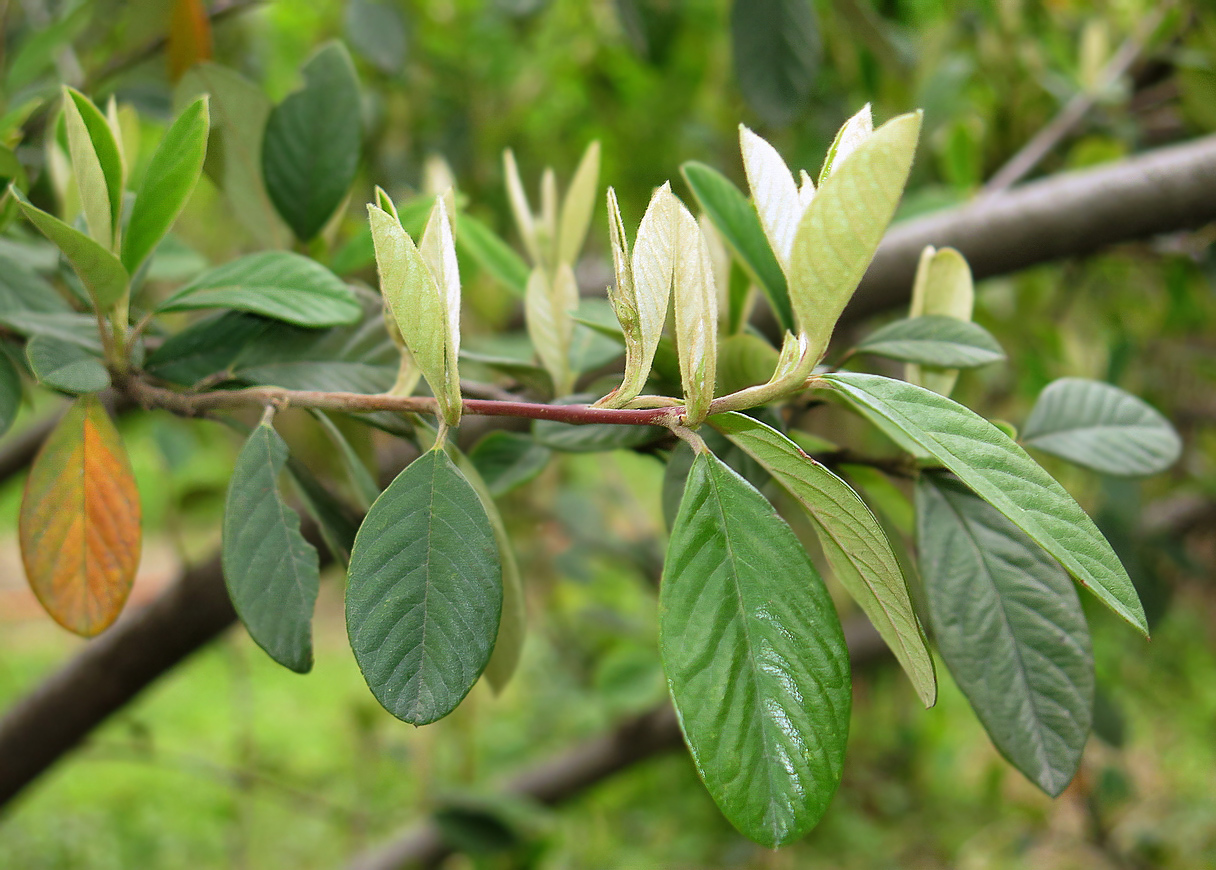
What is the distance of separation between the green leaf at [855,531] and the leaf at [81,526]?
0.90 ft

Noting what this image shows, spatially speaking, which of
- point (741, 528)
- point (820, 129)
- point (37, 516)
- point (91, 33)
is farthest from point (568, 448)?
point (820, 129)

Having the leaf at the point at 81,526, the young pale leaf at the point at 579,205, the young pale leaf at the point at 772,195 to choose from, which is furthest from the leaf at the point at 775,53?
the leaf at the point at 81,526

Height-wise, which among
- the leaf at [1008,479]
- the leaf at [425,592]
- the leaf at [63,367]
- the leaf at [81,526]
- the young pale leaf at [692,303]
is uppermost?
the young pale leaf at [692,303]

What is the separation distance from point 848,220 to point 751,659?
14cm

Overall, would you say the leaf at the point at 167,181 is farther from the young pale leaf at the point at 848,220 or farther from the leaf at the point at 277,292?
the young pale leaf at the point at 848,220

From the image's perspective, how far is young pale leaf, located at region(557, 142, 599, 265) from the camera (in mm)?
479

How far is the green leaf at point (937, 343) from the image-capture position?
0.38 metres

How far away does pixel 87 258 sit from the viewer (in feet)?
1.10

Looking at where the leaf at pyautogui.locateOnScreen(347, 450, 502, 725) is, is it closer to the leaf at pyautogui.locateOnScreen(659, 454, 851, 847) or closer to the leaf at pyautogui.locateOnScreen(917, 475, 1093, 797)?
the leaf at pyautogui.locateOnScreen(659, 454, 851, 847)

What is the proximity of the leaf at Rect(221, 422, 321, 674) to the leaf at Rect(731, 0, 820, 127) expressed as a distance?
0.60 metres

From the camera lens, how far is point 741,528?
291 mm

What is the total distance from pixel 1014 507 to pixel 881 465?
166 millimetres

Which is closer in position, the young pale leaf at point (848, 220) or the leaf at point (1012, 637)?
the young pale leaf at point (848, 220)

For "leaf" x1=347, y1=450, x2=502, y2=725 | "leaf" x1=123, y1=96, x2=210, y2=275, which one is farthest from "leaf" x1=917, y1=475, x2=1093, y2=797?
"leaf" x1=123, y1=96, x2=210, y2=275
